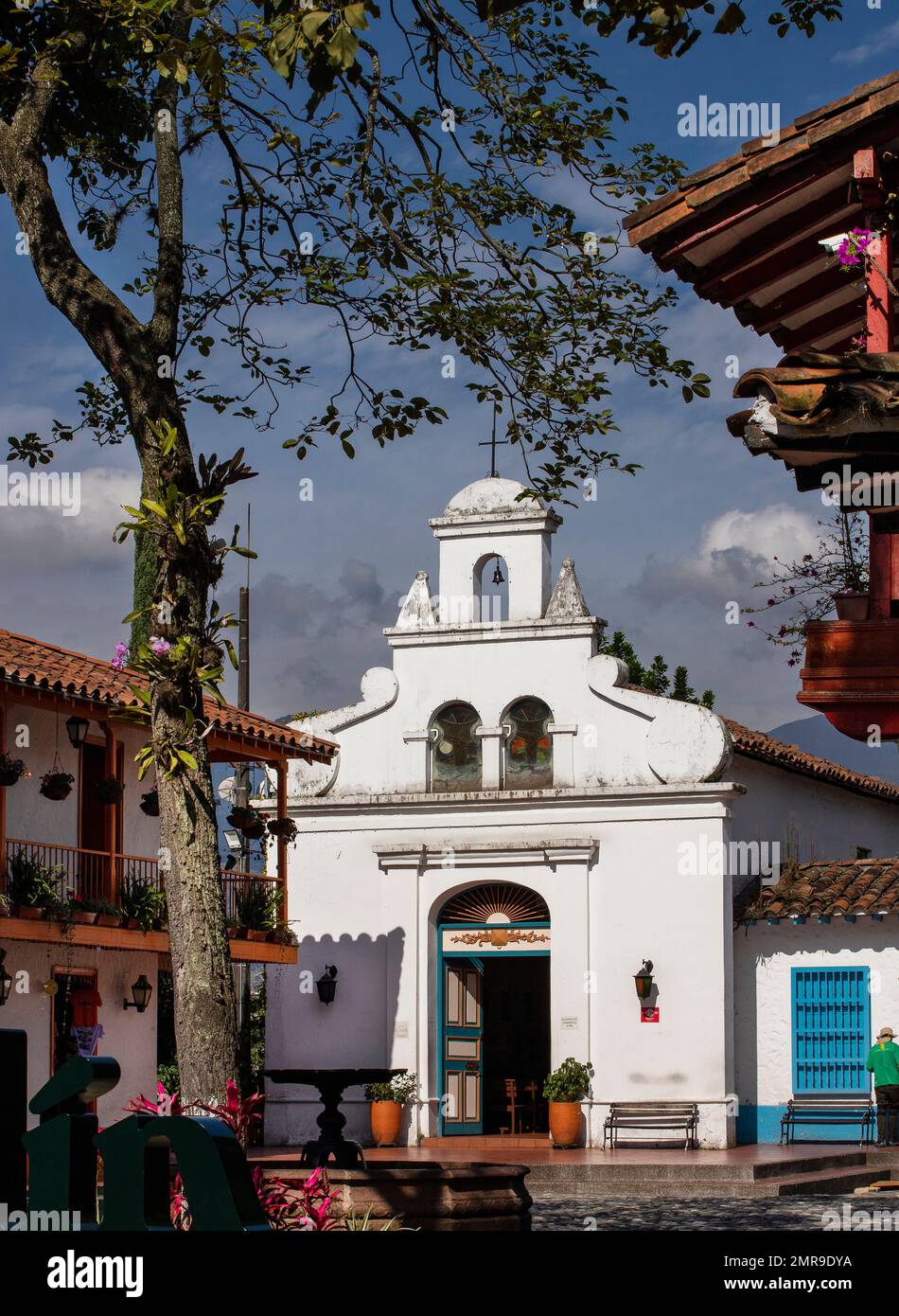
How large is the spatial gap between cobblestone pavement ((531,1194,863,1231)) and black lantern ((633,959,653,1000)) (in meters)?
5.20

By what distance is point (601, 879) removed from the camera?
81.1ft

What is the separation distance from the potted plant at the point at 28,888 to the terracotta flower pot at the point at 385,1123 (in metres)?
6.64

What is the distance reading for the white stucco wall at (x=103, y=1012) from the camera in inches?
798

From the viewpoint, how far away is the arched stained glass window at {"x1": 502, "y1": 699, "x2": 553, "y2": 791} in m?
25.5

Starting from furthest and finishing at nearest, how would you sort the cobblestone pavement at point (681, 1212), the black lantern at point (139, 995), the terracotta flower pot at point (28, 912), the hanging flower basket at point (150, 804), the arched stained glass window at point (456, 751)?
the arched stained glass window at point (456, 751), the black lantern at point (139, 995), the hanging flower basket at point (150, 804), the terracotta flower pot at point (28, 912), the cobblestone pavement at point (681, 1212)

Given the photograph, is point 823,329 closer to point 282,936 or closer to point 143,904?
point 143,904

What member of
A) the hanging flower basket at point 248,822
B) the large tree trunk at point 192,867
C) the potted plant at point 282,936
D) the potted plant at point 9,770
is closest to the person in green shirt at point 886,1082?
the potted plant at point 282,936

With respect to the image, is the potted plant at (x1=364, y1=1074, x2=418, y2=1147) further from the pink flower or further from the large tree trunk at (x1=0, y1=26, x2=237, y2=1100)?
the pink flower

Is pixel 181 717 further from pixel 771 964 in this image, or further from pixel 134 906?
pixel 771 964

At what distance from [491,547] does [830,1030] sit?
7.80 m

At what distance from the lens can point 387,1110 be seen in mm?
24422

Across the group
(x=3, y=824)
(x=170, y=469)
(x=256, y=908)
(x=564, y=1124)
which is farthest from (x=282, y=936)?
(x=170, y=469)

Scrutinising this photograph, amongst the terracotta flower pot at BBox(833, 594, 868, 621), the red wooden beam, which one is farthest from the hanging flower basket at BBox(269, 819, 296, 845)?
the terracotta flower pot at BBox(833, 594, 868, 621)

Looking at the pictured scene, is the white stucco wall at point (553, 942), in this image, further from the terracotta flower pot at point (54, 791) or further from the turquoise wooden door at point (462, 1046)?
the terracotta flower pot at point (54, 791)
